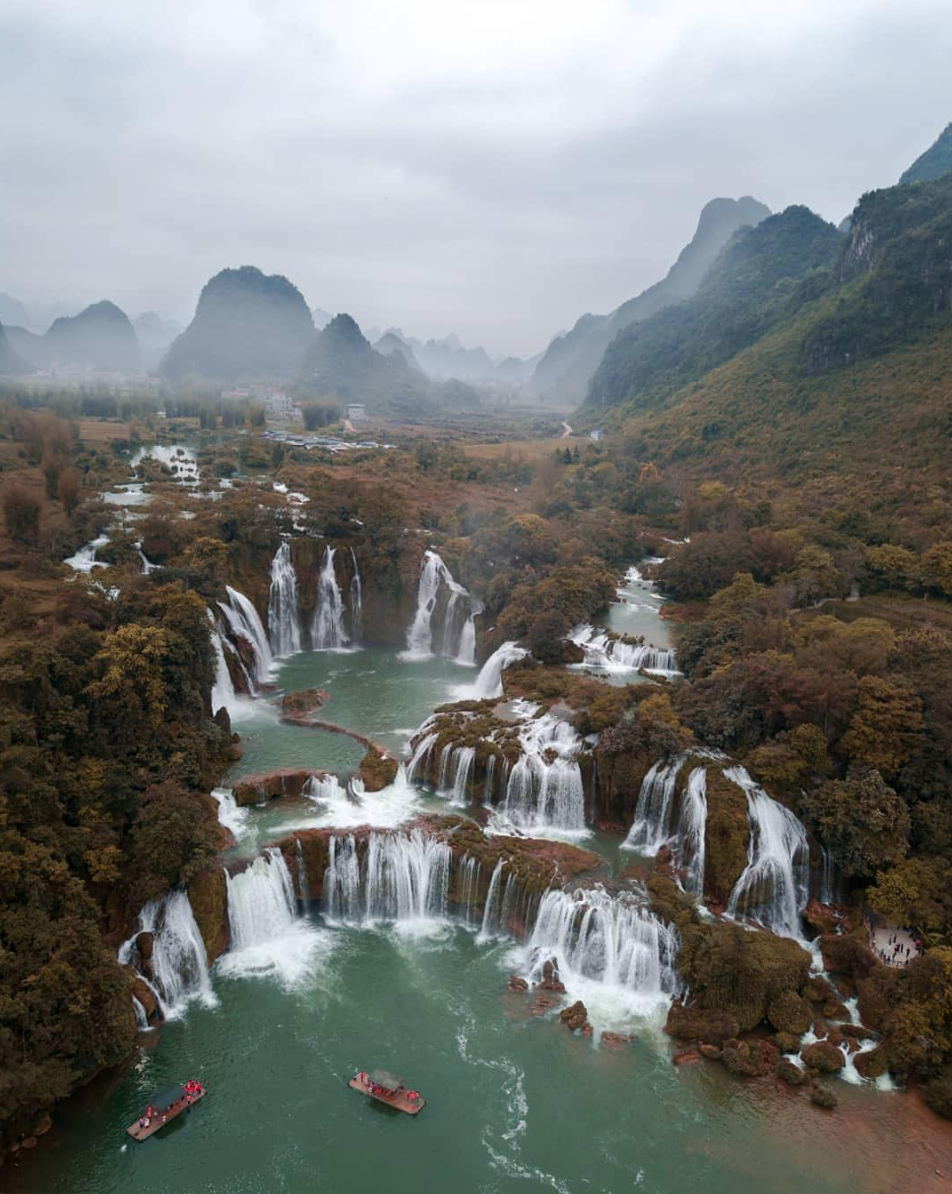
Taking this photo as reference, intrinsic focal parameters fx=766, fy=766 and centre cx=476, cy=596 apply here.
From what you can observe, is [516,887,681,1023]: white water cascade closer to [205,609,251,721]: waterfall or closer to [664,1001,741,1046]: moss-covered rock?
[664,1001,741,1046]: moss-covered rock

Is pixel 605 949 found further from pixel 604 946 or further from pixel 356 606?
pixel 356 606

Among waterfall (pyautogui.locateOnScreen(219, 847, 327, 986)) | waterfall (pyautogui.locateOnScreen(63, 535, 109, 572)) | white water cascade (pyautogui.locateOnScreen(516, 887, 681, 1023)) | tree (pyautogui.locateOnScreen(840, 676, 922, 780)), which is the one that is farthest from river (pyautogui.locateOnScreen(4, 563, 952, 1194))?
waterfall (pyautogui.locateOnScreen(63, 535, 109, 572))

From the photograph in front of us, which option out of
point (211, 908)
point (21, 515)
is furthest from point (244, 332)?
point (211, 908)

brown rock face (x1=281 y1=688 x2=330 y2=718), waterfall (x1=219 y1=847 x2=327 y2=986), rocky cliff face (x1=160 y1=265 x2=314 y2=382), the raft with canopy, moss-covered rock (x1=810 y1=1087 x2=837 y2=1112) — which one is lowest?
moss-covered rock (x1=810 y1=1087 x2=837 y2=1112)

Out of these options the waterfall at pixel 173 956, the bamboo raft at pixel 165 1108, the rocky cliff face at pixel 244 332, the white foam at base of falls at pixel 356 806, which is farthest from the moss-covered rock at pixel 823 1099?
the rocky cliff face at pixel 244 332

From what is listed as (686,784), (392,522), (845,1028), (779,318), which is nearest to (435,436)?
(779,318)

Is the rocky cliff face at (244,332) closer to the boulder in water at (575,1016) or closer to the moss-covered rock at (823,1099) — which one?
the boulder in water at (575,1016)
